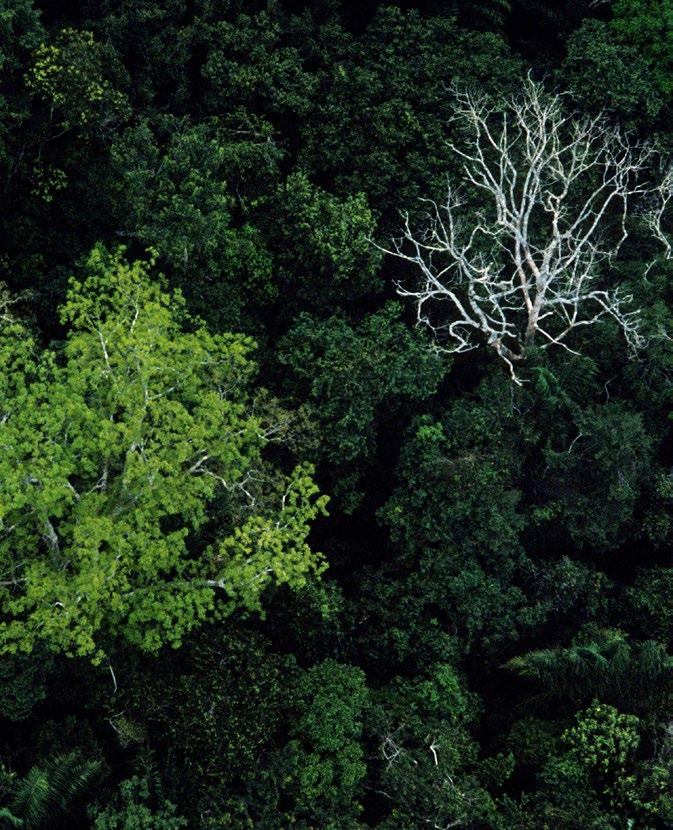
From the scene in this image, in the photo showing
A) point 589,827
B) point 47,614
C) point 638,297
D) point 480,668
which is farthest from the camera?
point 638,297

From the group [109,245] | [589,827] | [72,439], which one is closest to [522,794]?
[589,827]

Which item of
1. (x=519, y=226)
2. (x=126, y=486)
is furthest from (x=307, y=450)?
(x=519, y=226)

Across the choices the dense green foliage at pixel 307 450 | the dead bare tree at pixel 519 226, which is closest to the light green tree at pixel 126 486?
the dense green foliage at pixel 307 450

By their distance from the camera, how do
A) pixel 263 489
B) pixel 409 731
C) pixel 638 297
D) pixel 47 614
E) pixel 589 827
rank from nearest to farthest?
1. pixel 47 614
2. pixel 589 827
3. pixel 409 731
4. pixel 263 489
5. pixel 638 297

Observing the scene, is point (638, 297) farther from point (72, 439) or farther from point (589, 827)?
point (72, 439)

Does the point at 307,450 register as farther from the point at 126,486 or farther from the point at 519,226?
the point at 519,226

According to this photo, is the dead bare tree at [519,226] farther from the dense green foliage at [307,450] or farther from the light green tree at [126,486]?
the light green tree at [126,486]

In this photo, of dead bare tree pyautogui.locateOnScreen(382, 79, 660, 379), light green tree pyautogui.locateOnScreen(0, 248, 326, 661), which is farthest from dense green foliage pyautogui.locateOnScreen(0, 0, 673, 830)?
dead bare tree pyautogui.locateOnScreen(382, 79, 660, 379)
